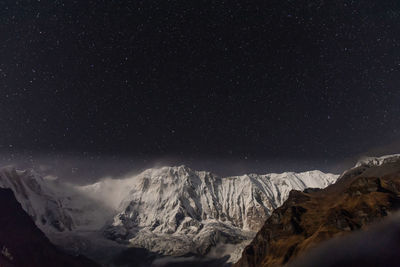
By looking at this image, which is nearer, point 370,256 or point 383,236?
point 370,256

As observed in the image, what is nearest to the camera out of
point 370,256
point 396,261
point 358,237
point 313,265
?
point 396,261

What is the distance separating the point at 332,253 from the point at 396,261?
45.7 m

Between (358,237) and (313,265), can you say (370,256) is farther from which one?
(358,237)

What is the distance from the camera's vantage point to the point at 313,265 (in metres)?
170

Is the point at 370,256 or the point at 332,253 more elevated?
the point at 370,256

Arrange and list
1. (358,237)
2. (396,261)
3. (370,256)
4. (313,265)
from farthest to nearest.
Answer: (358,237) → (313,265) → (370,256) → (396,261)

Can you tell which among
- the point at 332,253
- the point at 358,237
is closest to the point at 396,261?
the point at 332,253

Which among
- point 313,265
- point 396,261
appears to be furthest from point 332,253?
point 396,261

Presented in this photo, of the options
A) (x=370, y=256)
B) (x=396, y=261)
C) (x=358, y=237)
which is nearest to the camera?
(x=396, y=261)

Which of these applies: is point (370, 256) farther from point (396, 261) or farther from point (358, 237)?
point (358, 237)

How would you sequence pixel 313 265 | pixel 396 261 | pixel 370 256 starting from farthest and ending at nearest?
pixel 313 265 → pixel 370 256 → pixel 396 261

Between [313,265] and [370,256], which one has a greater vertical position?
[370,256]

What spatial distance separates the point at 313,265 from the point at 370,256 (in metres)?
36.2

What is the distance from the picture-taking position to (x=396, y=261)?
130 meters
